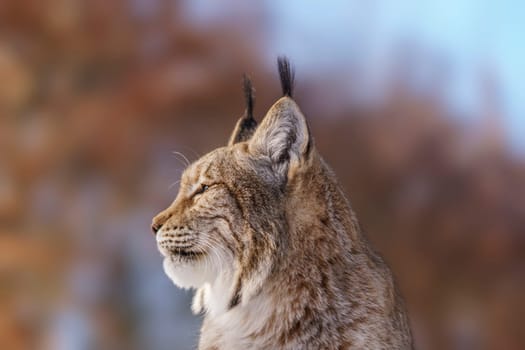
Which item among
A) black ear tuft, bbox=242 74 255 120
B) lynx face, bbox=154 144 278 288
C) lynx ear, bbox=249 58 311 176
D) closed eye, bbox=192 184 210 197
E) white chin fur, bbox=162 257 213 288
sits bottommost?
white chin fur, bbox=162 257 213 288

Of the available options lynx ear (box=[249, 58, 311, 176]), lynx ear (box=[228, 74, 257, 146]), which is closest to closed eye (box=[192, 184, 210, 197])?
lynx ear (box=[249, 58, 311, 176])

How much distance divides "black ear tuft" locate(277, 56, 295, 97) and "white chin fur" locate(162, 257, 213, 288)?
24.2 inches

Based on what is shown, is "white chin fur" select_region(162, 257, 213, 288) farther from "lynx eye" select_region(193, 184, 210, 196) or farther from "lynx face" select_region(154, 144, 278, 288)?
"lynx eye" select_region(193, 184, 210, 196)

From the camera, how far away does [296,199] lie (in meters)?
2.50

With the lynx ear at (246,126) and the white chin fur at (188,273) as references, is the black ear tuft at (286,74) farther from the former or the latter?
the white chin fur at (188,273)

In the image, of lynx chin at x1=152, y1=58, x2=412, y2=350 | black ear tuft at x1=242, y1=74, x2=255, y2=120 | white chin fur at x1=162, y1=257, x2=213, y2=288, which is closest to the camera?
lynx chin at x1=152, y1=58, x2=412, y2=350

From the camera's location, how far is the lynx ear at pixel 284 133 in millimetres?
2439

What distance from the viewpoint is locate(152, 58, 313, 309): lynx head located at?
244cm

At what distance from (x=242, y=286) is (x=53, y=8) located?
5186mm

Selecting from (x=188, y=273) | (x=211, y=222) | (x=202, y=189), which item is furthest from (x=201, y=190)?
(x=188, y=273)

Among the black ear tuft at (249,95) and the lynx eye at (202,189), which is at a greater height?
the black ear tuft at (249,95)

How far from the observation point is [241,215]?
246 cm

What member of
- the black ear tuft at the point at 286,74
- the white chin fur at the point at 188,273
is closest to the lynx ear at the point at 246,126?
the black ear tuft at the point at 286,74

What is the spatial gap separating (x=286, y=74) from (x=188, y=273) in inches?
28.0
